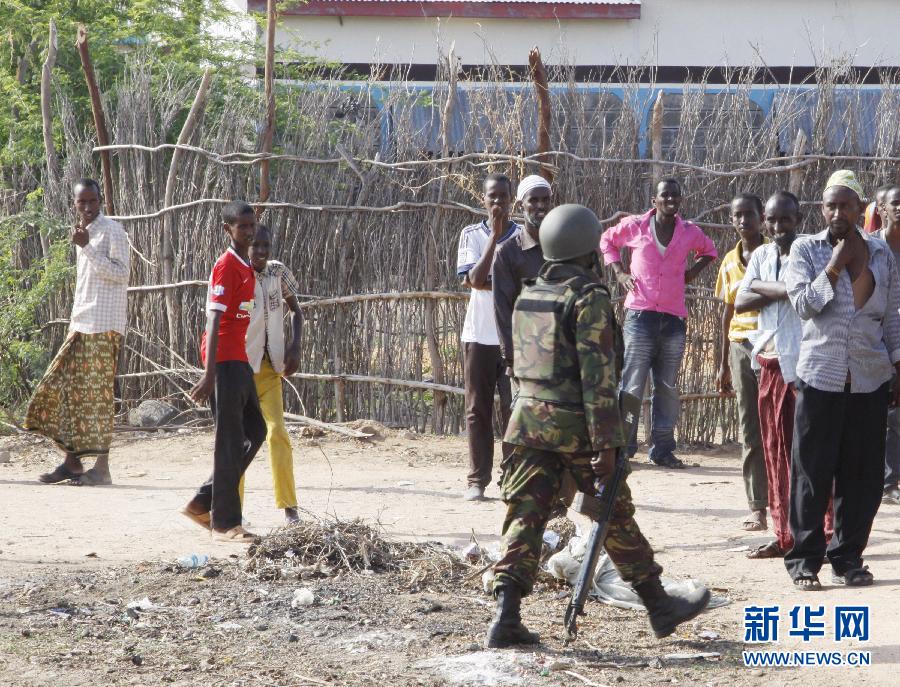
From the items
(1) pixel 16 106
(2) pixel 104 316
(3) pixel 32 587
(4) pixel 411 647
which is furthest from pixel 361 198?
(4) pixel 411 647

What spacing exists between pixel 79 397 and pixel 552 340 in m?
4.40

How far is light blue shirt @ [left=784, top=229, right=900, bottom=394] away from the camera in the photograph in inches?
189

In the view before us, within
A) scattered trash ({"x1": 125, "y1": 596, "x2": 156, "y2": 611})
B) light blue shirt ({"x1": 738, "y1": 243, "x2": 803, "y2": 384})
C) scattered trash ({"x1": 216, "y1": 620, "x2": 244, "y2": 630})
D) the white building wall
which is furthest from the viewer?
the white building wall

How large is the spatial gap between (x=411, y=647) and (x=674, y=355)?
4.40 m

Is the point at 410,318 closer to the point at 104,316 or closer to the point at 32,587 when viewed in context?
the point at 104,316

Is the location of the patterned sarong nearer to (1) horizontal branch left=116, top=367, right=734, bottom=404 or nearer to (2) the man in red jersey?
(1) horizontal branch left=116, top=367, right=734, bottom=404

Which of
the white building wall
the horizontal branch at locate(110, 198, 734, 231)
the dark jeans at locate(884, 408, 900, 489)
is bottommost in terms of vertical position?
the dark jeans at locate(884, 408, 900, 489)

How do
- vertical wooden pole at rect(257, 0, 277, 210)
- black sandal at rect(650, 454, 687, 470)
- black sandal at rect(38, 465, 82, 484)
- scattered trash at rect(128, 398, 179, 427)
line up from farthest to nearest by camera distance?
1. scattered trash at rect(128, 398, 179, 427)
2. vertical wooden pole at rect(257, 0, 277, 210)
3. black sandal at rect(650, 454, 687, 470)
4. black sandal at rect(38, 465, 82, 484)

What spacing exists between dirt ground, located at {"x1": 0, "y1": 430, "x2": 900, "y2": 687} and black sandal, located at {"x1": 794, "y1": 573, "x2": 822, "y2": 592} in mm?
57

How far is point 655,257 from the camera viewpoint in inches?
310

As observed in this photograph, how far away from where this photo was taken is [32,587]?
4.88m

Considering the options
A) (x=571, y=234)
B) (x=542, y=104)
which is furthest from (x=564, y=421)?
(x=542, y=104)

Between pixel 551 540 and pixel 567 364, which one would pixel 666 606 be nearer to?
pixel 567 364

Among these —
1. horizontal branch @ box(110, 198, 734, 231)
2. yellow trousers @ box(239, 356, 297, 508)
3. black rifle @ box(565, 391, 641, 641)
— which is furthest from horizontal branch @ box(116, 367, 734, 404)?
black rifle @ box(565, 391, 641, 641)
